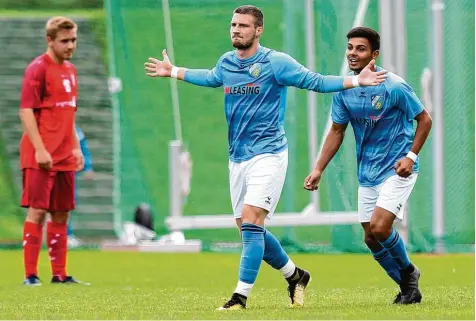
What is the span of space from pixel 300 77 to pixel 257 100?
0.37 metres

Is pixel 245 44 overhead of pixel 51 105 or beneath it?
overhead

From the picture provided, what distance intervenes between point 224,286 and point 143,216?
6.09 meters

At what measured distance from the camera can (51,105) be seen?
40.5 feet

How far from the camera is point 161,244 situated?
18078mm

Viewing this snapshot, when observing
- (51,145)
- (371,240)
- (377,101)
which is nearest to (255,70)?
(377,101)

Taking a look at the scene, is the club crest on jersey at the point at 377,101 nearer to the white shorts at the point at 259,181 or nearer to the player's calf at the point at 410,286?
the white shorts at the point at 259,181

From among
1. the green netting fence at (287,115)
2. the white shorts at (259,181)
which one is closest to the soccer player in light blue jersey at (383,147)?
the white shorts at (259,181)

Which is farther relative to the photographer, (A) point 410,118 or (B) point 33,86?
(B) point 33,86

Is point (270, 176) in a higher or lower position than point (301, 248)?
higher

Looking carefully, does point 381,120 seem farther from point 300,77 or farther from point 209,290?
point 209,290

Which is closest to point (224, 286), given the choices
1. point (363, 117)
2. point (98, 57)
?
point (363, 117)

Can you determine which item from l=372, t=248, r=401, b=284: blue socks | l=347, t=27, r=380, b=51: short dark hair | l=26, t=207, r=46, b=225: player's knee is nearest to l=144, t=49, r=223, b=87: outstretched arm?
l=347, t=27, r=380, b=51: short dark hair

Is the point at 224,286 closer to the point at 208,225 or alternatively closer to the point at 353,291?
the point at 353,291

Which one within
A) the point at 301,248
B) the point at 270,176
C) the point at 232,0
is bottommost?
the point at 301,248
